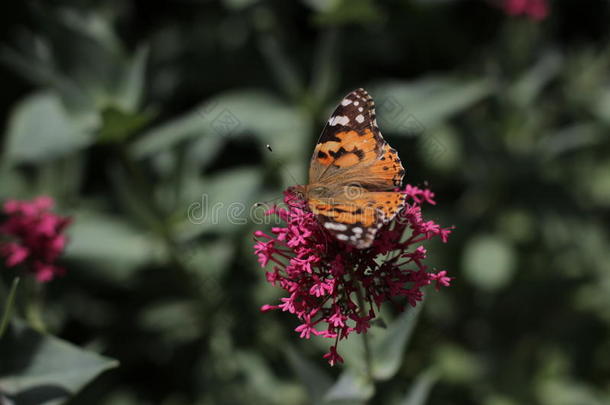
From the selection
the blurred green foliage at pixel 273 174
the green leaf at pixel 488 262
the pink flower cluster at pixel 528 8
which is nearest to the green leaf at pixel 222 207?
the blurred green foliage at pixel 273 174

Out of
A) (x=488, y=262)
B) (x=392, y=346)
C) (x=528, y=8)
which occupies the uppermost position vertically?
(x=528, y=8)

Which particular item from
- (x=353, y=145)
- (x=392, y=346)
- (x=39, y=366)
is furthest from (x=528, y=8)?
(x=39, y=366)

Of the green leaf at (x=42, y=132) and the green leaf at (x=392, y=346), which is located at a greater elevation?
the green leaf at (x=42, y=132)

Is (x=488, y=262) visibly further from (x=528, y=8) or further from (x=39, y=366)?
(x=39, y=366)

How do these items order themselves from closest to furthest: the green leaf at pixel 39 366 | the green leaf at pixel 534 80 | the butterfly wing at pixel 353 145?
the green leaf at pixel 39 366 < the butterfly wing at pixel 353 145 < the green leaf at pixel 534 80

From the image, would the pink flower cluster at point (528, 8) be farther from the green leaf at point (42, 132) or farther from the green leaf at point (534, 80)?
the green leaf at point (42, 132)

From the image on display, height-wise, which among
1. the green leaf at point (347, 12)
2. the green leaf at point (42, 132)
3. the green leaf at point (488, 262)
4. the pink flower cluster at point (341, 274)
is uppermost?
the green leaf at point (347, 12)

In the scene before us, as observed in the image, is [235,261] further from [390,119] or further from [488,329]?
[488,329]
